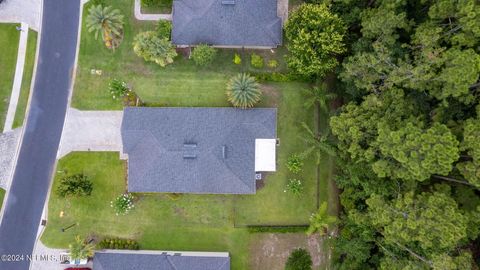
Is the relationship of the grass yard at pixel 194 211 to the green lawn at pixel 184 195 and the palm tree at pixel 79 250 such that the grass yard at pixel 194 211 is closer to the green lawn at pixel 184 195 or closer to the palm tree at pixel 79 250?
the green lawn at pixel 184 195

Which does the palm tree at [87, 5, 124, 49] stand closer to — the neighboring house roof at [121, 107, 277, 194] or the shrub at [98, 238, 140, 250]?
the neighboring house roof at [121, 107, 277, 194]

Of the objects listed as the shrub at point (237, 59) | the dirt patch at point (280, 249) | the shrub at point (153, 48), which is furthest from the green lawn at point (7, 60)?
the dirt patch at point (280, 249)

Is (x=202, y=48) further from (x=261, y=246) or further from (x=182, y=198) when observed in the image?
(x=261, y=246)

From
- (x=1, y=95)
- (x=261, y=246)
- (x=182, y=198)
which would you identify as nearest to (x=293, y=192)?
(x=261, y=246)

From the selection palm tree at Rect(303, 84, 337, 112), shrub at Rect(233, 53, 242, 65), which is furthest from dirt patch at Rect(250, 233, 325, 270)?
shrub at Rect(233, 53, 242, 65)

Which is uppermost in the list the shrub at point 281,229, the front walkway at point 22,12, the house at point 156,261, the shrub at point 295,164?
the front walkway at point 22,12

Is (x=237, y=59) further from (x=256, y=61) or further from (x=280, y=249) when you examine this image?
(x=280, y=249)

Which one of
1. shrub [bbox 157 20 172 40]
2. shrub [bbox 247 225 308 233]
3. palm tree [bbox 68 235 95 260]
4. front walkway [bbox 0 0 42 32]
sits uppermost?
front walkway [bbox 0 0 42 32]

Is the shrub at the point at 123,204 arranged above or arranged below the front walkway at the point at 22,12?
below
